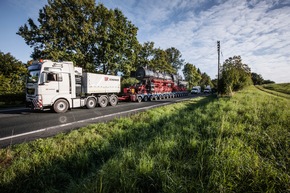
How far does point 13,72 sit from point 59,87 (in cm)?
1281

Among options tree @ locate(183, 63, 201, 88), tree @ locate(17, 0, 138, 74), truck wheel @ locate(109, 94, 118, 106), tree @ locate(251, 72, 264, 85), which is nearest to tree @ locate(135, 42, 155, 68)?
tree @ locate(17, 0, 138, 74)

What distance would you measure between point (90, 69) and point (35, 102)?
13.7 m

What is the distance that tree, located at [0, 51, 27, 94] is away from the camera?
15.5 m

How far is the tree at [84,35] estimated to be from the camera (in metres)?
18.2

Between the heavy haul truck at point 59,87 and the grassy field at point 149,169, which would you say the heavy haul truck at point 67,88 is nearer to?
the heavy haul truck at point 59,87

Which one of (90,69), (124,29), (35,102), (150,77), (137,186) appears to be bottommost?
(137,186)

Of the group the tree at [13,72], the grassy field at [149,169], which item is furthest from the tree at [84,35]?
the grassy field at [149,169]

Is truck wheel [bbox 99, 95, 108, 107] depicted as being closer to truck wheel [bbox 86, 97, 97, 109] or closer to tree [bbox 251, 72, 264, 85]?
truck wheel [bbox 86, 97, 97, 109]

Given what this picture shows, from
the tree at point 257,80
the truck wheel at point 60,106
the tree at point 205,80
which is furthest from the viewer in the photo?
the tree at point 257,80

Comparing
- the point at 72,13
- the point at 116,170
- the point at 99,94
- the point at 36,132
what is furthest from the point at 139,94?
the point at 72,13

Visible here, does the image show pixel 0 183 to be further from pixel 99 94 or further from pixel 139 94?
pixel 139 94

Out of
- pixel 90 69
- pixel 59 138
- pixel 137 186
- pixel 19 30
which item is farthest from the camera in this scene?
pixel 90 69

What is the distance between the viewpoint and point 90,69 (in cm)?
2141

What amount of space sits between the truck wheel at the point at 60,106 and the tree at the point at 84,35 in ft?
35.7
